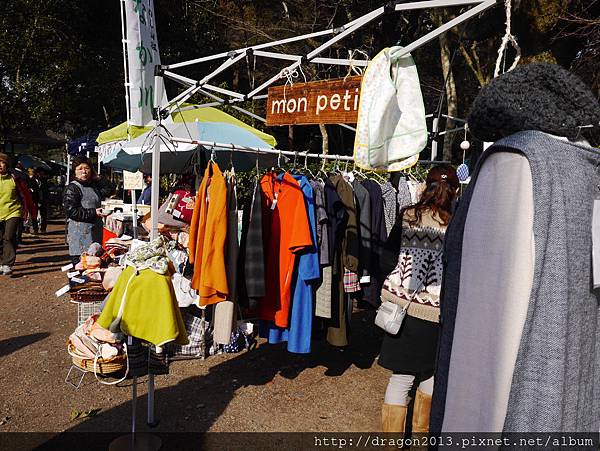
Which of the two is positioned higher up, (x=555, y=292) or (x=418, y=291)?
(x=555, y=292)

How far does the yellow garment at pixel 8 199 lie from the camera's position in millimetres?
7609

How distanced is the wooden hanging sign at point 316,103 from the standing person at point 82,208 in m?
3.90

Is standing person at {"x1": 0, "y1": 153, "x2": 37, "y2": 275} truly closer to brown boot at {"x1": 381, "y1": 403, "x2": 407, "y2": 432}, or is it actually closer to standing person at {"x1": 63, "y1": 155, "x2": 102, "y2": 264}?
standing person at {"x1": 63, "y1": 155, "x2": 102, "y2": 264}

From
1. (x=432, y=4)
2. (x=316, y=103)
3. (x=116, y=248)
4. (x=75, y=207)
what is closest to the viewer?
(x=432, y=4)

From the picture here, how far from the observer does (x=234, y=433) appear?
3.46m

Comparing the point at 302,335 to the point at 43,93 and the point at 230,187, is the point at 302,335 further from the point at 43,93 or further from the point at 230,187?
the point at 43,93

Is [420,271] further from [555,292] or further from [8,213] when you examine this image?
[8,213]

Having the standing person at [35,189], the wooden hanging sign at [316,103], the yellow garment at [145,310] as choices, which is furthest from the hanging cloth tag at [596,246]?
the standing person at [35,189]

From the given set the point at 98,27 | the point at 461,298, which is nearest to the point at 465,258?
the point at 461,298

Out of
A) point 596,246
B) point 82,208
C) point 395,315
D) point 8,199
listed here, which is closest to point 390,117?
point 596,246

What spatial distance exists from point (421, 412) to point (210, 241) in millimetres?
1930

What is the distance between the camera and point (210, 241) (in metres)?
3.35

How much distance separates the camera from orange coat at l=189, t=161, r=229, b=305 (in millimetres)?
3316

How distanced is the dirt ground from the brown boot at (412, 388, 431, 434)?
41 centimetres
